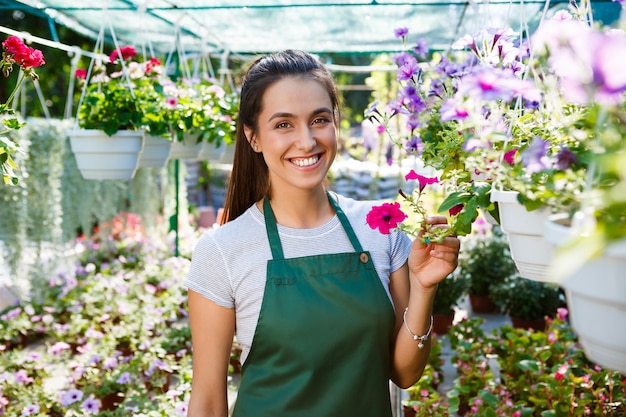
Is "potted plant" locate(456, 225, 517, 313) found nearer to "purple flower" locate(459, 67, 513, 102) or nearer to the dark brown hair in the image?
the dark brown hair

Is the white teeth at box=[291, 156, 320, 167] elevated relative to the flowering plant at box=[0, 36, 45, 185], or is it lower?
lower

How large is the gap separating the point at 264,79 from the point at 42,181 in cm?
293

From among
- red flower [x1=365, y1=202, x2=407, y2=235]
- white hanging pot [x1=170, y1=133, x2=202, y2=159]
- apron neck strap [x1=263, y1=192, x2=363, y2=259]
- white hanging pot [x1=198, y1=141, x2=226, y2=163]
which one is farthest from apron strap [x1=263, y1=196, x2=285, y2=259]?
white hanging pot [x1=198, y1=141, x2=226, y2=163]

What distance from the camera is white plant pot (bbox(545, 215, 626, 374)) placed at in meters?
0.57

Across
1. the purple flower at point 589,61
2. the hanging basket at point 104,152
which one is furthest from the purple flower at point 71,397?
the purple flower at point 589,61

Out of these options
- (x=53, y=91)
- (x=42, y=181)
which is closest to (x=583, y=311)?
(x=42, y=181)

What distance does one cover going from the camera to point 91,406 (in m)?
2.61

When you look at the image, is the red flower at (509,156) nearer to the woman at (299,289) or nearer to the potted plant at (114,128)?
the woman at (299,289)

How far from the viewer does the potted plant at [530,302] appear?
400 cm

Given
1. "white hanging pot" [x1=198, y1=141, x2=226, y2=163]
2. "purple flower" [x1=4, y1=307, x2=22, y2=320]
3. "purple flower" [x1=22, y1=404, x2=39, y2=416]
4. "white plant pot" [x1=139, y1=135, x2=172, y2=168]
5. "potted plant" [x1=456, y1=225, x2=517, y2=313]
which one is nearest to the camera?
"purple flower" [x1=22, y1=404, x2=39, y2=416]

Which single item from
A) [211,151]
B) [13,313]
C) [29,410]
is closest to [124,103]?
[211,151]

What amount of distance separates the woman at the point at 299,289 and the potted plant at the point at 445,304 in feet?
7.83

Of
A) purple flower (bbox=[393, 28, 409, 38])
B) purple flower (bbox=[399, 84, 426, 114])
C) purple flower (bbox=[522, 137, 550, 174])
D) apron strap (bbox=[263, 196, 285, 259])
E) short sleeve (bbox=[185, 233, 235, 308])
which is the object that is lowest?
short sleeve (bbox=[185, 233, 235, 308])

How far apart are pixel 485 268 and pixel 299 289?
3.25m
